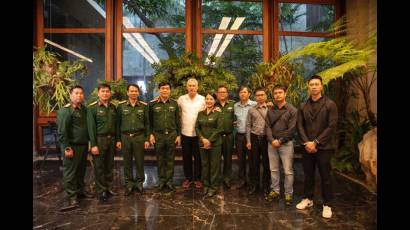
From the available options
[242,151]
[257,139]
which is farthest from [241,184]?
[257,139]

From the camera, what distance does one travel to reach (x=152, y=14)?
678cm

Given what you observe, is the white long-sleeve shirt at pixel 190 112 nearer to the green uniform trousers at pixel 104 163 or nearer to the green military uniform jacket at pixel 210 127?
the green military uniform jacket at pixel 210 127

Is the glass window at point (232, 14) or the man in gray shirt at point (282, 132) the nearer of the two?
the man in gray shirt at point (282, 132)

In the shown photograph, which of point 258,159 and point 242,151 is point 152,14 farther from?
point 258,159

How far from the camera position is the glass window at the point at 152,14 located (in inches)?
265

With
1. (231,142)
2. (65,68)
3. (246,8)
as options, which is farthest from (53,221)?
(246,8)

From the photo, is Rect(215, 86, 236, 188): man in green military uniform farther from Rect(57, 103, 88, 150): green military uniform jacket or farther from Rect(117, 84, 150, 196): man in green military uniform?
Rect(57, 103, 88, 150): green military uniform jacket

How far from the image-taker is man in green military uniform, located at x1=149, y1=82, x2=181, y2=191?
4.27 m

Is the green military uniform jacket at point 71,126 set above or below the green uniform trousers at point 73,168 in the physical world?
above

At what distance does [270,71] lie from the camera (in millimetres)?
5477

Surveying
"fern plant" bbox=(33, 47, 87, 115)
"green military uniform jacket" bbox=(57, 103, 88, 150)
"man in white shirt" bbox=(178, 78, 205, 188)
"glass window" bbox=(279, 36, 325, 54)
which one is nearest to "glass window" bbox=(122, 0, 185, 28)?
"fern plant" bbox=(33, 47, 87, 115)

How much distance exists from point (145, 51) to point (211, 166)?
3690 mm

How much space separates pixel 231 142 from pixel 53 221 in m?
2.39

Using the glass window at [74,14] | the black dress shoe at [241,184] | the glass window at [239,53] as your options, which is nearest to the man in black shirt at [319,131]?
the black dress shoe at [241,184]
